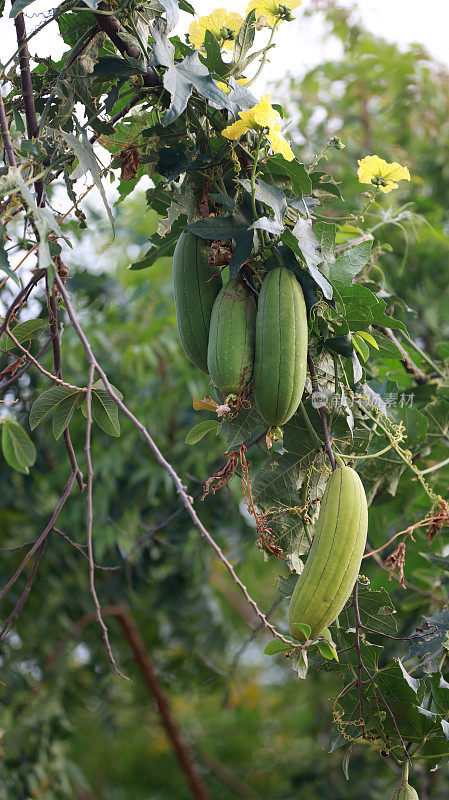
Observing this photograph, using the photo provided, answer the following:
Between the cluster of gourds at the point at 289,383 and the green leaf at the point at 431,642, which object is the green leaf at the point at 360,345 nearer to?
the cluster of gourds at the point at 289,383

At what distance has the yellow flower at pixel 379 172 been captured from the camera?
88 centimetres

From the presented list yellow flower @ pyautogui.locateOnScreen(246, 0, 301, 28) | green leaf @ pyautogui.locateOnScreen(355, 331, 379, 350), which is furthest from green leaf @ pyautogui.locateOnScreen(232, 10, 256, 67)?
Answer: green leaf @ pyautogui.locateOnScreen(355, 331, 379, 350)

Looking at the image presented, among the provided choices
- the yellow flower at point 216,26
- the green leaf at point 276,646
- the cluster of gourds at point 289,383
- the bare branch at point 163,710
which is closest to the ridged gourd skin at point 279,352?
the cluster of gourds at point 289,383

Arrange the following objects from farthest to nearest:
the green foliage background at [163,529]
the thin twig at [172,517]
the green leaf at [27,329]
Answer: the green foliage background at [163,529] → the thin twig at [172,517] → the green leaf at [27,329]

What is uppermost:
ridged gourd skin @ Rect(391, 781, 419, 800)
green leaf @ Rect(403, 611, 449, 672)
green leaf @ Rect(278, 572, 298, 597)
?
green leaf @ Rect(278, 572, 298, 597)

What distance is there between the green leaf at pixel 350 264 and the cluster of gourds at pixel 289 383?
12cm

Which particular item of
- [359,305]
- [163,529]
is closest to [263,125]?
[359,305]

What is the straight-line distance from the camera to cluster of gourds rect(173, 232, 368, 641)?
639mm

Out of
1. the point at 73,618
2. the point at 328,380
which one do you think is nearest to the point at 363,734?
the point at 328,380

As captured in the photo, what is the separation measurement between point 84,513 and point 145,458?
0.28 metres

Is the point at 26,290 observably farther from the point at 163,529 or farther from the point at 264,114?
the point at 163,529

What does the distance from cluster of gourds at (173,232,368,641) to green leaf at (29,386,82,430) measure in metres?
0.19

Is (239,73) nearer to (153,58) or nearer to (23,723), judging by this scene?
(153,58)

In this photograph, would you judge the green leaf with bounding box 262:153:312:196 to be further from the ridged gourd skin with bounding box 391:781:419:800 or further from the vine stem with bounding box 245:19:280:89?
the ridged gourd skin with bounding box 391:781:419:800
